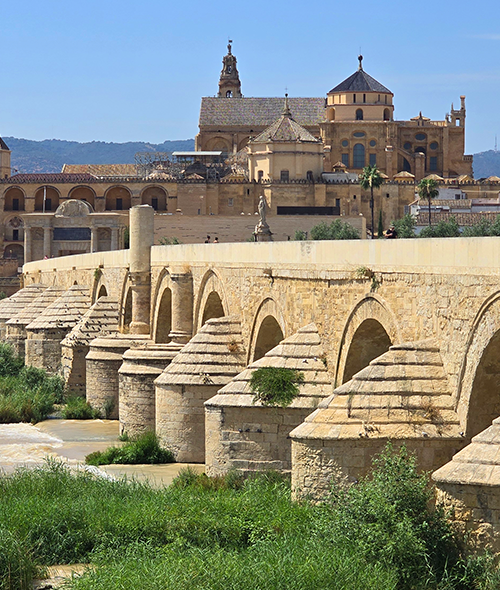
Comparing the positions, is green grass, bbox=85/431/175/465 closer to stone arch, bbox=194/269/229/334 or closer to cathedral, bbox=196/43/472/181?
stone arch, bbox=194/269/229/334

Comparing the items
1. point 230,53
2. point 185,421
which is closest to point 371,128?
point 230,53

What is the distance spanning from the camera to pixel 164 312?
2773 cm

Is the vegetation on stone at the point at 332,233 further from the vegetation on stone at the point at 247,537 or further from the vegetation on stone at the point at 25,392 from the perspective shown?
the vegetation on stone at the point at 247,537

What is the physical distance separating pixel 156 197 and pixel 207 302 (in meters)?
65.8

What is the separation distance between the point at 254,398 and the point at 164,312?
1207 cm

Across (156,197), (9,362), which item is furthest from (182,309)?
(156,197)

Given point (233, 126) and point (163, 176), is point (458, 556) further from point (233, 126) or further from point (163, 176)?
point (233, 126)

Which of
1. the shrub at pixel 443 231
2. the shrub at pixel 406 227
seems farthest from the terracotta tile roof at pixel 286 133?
the shrub at pixel 443 231

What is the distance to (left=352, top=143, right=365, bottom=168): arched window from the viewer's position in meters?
90.6

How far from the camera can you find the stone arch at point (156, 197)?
88800 millimetres

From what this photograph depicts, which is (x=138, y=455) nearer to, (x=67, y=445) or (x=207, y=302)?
(x=67, y=445)

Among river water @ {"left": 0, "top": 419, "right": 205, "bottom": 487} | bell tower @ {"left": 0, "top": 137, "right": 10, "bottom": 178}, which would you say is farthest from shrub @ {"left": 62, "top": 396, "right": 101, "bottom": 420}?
bell tower @ {"left": 0, "top": 137, "right": 10, "bottom": 178}

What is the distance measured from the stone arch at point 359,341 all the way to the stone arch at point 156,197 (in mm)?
74187

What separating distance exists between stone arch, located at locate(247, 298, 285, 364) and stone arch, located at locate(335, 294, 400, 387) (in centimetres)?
399
